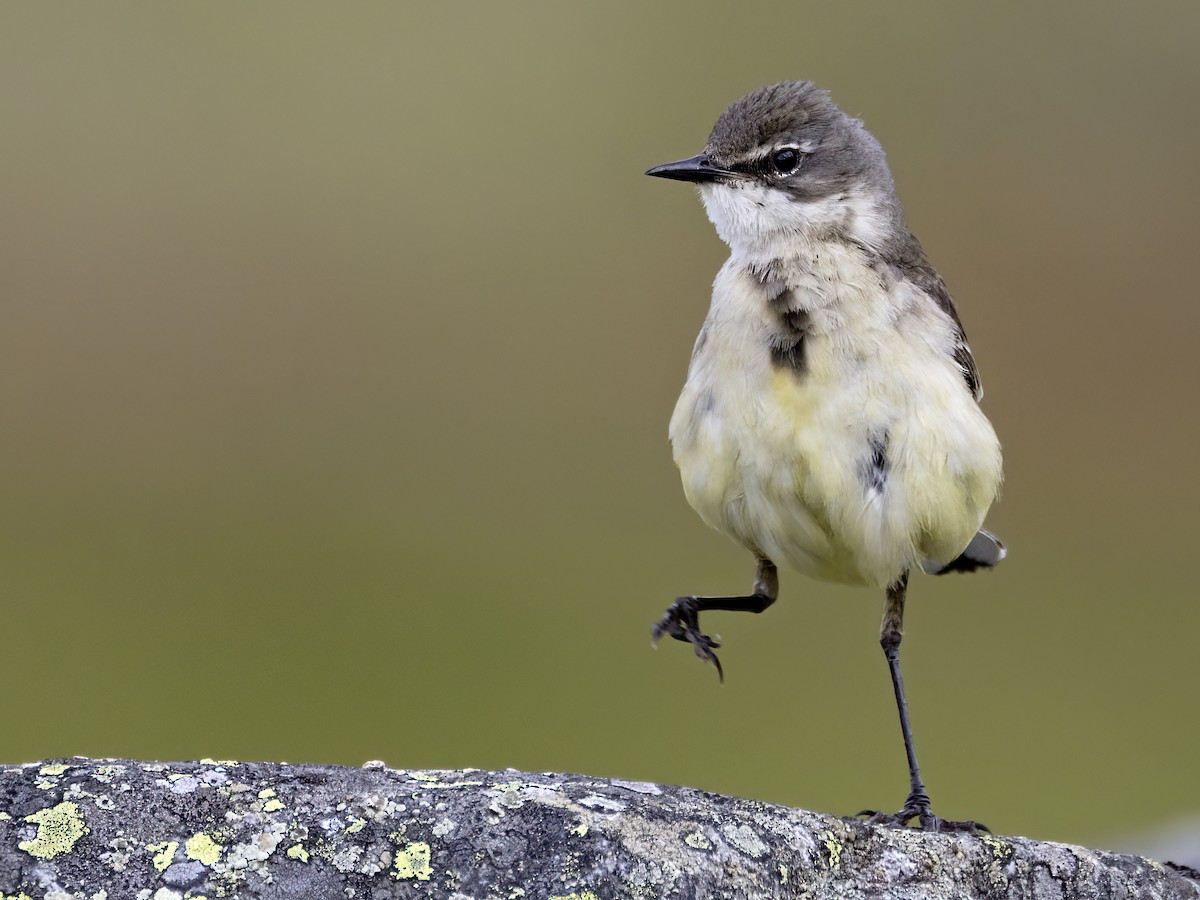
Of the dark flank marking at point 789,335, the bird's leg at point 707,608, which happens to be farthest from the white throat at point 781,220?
the bird's leg at point 707,608

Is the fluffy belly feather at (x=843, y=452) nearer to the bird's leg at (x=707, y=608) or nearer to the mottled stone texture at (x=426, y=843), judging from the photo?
the bird's leg at (x=707, y=608)

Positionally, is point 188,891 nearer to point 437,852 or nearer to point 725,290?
point 437,852

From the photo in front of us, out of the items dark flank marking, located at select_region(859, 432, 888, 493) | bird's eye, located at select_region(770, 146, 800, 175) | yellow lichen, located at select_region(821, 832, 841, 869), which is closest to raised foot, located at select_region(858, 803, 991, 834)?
yellow lichen, located at select_region(821, 832, 841, 869)

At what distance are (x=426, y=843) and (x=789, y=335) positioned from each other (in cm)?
240

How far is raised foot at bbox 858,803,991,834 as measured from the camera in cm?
383

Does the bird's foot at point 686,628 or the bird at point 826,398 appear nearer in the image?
the bird at point 826,398

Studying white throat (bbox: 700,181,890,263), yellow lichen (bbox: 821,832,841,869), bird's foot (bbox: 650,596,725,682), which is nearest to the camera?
yellow lichen (bbox: 821,832,841,869)

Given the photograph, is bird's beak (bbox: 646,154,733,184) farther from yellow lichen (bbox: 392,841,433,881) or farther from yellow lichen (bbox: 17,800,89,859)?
yellow lichen (bbox: 17,800,89,859)

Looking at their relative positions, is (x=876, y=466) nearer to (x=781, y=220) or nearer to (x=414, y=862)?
(x=781, y=220)

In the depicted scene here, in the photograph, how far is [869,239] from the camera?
4945 millimetres

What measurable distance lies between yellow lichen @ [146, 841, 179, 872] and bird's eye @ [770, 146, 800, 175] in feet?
11.6

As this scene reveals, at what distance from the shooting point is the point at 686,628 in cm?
513

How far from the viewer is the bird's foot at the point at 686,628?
5.04 meters

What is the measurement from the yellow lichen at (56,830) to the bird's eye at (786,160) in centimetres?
359
